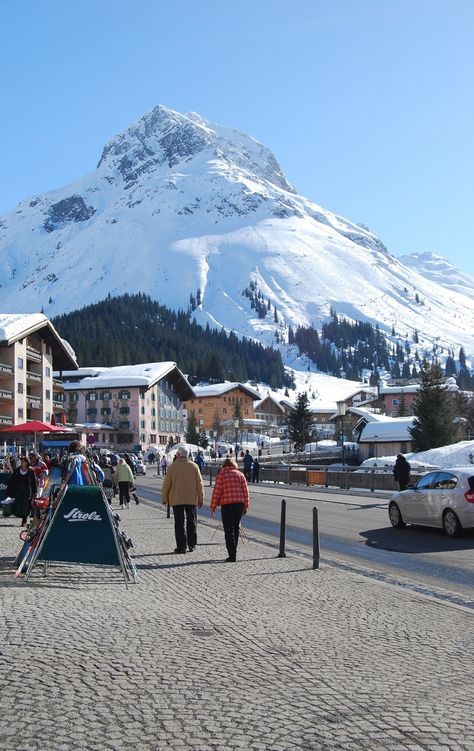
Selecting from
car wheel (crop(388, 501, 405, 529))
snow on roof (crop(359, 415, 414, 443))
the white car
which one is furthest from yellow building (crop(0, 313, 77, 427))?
the white car

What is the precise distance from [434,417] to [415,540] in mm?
45710

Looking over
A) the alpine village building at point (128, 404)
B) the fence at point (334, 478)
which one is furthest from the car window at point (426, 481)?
the alpine village building at point (128, 404)

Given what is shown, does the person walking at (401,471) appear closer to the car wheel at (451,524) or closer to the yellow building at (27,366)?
the car wheel at (451,524)

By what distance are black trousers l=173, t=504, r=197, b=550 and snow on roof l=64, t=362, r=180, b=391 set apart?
311 ft

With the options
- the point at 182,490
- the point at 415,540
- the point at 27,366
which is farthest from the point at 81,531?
the point at 27,366

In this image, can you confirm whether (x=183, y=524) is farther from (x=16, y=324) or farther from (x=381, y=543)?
(x=16, y=324)

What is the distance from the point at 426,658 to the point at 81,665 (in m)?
2.77

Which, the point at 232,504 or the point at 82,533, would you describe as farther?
the point at 232,504

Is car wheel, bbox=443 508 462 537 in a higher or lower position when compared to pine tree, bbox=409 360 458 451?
lower

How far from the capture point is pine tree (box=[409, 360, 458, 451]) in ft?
200

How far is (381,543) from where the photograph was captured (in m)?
16.3

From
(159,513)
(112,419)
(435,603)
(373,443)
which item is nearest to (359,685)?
Result: (435,603)

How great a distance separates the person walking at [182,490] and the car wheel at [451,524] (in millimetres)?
5473

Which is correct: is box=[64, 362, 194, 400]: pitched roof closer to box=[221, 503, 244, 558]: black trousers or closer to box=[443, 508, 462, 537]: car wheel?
box=[443, 508, 462, 537]: car wheel
